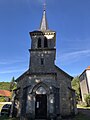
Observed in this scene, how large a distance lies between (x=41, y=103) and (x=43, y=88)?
9.56 ft

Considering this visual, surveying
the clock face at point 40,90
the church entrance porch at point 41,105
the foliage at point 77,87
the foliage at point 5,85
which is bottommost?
the church entrance porch at point 41,105

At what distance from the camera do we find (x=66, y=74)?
23062 millimetres

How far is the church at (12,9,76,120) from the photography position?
63.1 feet

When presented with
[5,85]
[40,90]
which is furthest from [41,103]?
[5,85]

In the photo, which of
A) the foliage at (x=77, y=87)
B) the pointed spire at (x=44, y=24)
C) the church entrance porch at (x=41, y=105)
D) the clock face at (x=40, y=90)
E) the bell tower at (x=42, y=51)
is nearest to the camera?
the clock face at (x=40, y=90)

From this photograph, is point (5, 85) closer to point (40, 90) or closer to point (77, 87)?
point (77, 87)

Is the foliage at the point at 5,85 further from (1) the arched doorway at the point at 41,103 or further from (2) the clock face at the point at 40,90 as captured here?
(2) the clock face at the point at 40,90

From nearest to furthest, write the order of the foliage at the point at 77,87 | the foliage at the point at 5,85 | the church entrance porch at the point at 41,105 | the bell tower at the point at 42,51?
1. the church entrance porch at the point at 41,105
2. the bell tower at the point at 42,51
3. the foliage at the point at 77,87
4. the foliage at the point at 5,85

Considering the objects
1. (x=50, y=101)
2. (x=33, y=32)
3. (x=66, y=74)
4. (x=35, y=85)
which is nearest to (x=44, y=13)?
(x=33, y=32)

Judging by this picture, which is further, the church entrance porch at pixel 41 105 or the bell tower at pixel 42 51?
the bell tower at pixel 42 51

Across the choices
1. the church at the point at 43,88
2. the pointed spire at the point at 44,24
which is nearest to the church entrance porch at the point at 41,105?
the church at the point at 43,88

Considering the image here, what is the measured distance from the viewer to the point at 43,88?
20047mm

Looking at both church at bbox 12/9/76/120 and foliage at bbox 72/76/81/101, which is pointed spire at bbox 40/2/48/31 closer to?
church at bbox 12/9/76/120

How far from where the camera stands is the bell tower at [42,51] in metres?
21.6
